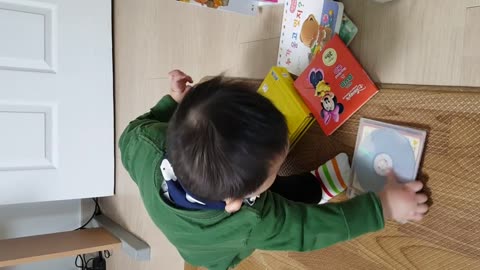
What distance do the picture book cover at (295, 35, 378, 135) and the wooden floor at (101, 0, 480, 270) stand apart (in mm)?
25

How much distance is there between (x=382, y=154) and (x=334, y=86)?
0.43 ft

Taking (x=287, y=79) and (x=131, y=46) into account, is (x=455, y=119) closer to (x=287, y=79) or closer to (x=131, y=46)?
(x=287, y=79)

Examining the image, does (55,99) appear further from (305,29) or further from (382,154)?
(382,154)

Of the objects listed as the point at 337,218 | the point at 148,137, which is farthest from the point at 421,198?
the point at 148,137

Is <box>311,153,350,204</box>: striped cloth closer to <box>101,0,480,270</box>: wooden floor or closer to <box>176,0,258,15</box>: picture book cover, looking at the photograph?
<box>101,0,480,270</box>: wooden floor

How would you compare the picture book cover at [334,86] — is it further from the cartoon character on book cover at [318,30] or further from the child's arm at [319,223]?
the child's arm at [319,223]

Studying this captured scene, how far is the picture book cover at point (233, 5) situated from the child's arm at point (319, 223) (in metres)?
0.44

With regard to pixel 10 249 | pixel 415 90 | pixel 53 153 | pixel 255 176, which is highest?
pixel 415 90

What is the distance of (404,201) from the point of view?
618mm

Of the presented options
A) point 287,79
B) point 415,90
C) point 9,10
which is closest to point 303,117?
point 287,79

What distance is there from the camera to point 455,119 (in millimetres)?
590

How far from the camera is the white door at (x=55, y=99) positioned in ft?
4.14

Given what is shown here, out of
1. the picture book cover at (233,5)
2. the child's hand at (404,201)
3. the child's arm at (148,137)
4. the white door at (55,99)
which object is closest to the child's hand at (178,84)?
the child's arm at (148,137)

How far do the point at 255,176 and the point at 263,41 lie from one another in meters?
0.46
